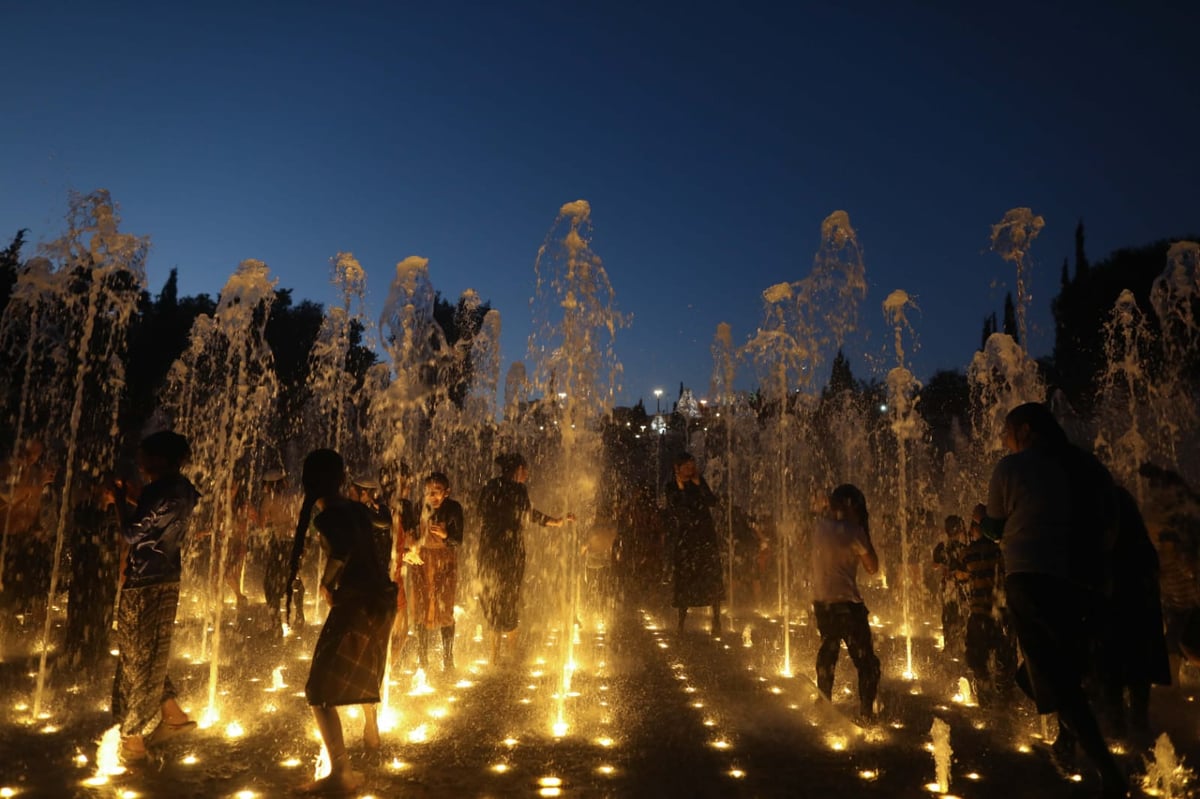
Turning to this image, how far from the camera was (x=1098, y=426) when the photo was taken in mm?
24828

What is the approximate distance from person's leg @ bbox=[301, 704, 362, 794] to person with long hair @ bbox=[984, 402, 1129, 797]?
10.8ft

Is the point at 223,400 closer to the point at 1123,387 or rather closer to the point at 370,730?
the point at 370,730

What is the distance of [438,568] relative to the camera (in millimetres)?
7484

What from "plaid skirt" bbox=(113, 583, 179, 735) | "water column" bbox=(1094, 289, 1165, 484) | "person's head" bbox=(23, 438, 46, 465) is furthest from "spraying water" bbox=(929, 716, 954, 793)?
"water column" bbox=(1094, 289, 1165, 484)

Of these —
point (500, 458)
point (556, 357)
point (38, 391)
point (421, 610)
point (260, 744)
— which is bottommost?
point (260, 744)

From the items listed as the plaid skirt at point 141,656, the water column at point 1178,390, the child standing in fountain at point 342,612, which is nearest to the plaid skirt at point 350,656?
the child standing in fountain at point 342,612

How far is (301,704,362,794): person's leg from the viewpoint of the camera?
3910mm

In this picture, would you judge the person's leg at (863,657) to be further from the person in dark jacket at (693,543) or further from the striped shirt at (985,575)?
the person in dark jacket at (693,543)

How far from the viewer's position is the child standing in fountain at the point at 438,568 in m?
7.40

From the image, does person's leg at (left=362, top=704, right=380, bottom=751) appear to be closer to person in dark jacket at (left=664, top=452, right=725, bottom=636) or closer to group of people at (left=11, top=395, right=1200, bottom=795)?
group of people at (left=11, top=395, right=1200, bottom=795)

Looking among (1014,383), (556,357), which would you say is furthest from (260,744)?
(1014,383)

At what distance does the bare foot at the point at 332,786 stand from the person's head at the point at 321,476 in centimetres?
134

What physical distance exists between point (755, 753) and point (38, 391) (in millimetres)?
24396

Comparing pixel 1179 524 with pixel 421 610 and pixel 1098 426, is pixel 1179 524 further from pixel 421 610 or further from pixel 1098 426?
pixel 1098 426
